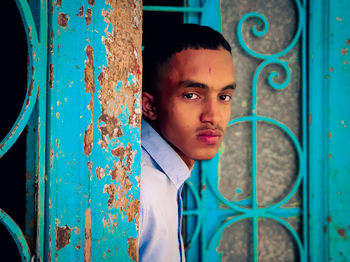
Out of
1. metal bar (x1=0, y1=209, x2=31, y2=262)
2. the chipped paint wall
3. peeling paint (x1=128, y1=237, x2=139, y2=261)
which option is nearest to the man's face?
the chipped paint wall

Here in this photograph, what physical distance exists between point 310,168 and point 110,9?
4.34 feet

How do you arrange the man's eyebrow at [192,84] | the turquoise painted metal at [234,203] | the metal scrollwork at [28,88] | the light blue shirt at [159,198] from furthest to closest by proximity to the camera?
1. the turquoise painted metal at [234,203]
2. the man's eyebrow at [192,84]
3. the light blue shirt at [159,198]
4. the metal scrollwork at [28,88]

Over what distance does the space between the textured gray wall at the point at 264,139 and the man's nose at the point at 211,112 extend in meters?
0.50

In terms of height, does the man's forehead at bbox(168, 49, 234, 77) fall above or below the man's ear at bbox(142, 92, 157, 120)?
above

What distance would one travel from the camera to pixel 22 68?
135 cm

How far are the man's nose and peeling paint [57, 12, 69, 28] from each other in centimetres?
55

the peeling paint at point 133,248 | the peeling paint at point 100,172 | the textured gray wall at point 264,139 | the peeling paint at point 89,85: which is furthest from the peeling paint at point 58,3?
the textured gray wall at point 264,139

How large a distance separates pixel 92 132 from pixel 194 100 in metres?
0.45

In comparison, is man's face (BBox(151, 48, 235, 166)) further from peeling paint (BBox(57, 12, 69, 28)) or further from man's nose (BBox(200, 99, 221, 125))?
peeling paint (BBox(57, 12, 69, 28))

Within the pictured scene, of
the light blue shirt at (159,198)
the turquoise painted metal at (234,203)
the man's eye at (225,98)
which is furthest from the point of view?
the turquoise painted metal at (234,203)

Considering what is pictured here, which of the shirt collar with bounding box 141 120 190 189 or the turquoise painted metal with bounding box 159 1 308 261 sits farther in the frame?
the turquoise painted metal with bounding box 159 1 308 261

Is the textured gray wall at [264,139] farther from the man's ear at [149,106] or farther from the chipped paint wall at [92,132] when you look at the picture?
the chipped paint wall at [92,132]

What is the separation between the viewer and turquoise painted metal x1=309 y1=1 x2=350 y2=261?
1.46m

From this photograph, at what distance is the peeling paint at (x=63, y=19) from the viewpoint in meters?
0.69
